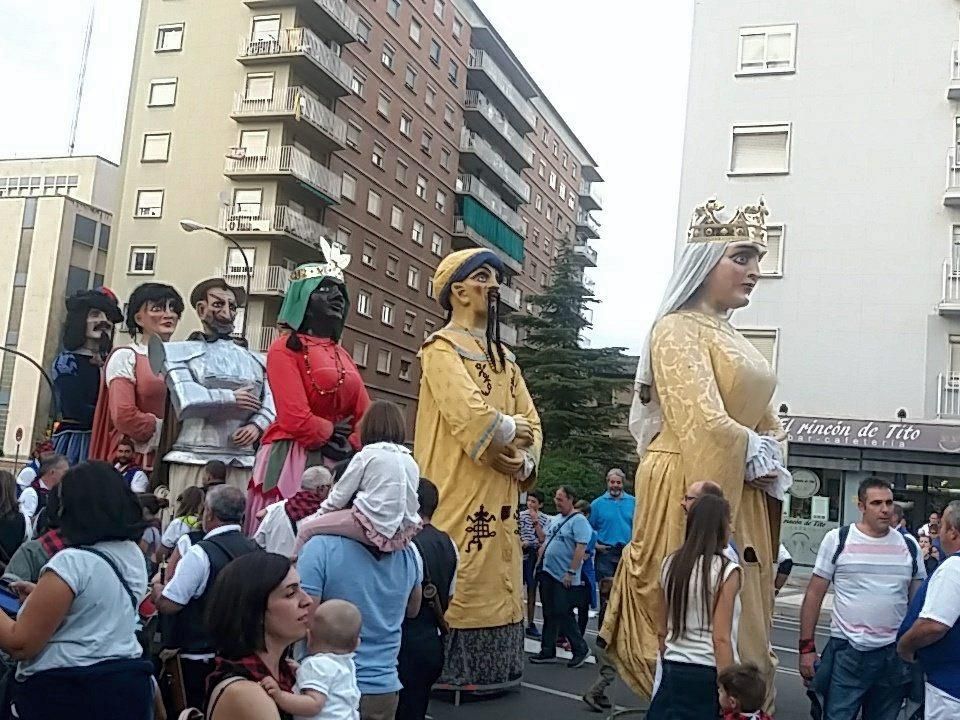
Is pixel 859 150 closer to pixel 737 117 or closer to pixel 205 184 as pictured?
pixel 737 117

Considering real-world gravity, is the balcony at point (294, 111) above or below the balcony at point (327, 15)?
below

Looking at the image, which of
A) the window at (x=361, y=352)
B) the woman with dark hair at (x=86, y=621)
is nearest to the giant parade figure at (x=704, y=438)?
the woman with dark hair at (x=86, y=621)

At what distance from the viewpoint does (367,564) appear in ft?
12.7

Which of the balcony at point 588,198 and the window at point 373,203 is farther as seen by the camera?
the balcony at point 588,198

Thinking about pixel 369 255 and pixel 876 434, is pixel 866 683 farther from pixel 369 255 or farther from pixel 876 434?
pixel 369 255

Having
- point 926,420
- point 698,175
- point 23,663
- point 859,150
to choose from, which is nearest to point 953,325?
point 926,420

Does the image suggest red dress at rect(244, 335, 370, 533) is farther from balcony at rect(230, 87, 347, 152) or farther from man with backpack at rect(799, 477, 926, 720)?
balcony at rect(230, 87, 347, 152)

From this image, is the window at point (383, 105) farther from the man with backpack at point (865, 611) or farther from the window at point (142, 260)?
the man with backpack at point (865, 611)

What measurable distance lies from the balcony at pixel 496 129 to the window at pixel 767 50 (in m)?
23.8

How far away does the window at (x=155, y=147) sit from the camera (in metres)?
36.1

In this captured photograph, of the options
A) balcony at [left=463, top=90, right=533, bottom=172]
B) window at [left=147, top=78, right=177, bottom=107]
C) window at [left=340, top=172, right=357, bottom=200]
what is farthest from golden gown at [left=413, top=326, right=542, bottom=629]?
balcony at [left=463, top=90, right=533, bottom=172]

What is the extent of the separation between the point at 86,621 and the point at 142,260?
34.8 metres

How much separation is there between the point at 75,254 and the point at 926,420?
38527 mm

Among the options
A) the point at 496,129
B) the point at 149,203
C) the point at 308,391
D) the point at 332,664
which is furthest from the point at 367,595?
the point at 496,129
